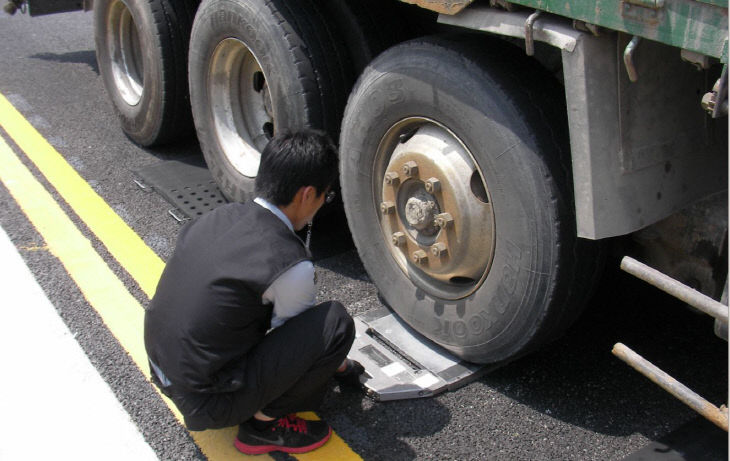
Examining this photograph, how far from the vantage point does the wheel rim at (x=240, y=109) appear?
12.1 ft

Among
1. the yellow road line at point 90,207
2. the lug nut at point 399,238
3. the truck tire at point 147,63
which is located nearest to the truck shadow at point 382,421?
the lug nut at point 399,238

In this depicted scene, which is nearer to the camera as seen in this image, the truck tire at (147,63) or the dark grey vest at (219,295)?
the dark grey vest at (219,295)

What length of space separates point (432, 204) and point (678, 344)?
1.10m

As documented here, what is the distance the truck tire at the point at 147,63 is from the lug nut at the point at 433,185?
2310mm

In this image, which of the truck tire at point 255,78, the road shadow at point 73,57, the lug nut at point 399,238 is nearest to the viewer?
the lug nut at point 399,238

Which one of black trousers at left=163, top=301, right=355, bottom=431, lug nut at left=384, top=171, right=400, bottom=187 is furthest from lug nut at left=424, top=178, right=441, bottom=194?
black trousers at left=163, top=301, right=355, bottom=431

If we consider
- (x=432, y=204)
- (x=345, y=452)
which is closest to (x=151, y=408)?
(x=345, y=452)

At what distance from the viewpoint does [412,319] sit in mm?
2830

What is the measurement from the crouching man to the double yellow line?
11 cm

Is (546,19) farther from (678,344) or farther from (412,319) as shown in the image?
(678,344)

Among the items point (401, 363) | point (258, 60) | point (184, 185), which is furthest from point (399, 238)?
point (184, 185)

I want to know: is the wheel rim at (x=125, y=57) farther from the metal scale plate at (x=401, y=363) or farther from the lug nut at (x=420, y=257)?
the lug nut at (x=420, y=257)

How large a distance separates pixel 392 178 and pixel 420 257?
298mm

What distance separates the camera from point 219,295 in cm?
214
